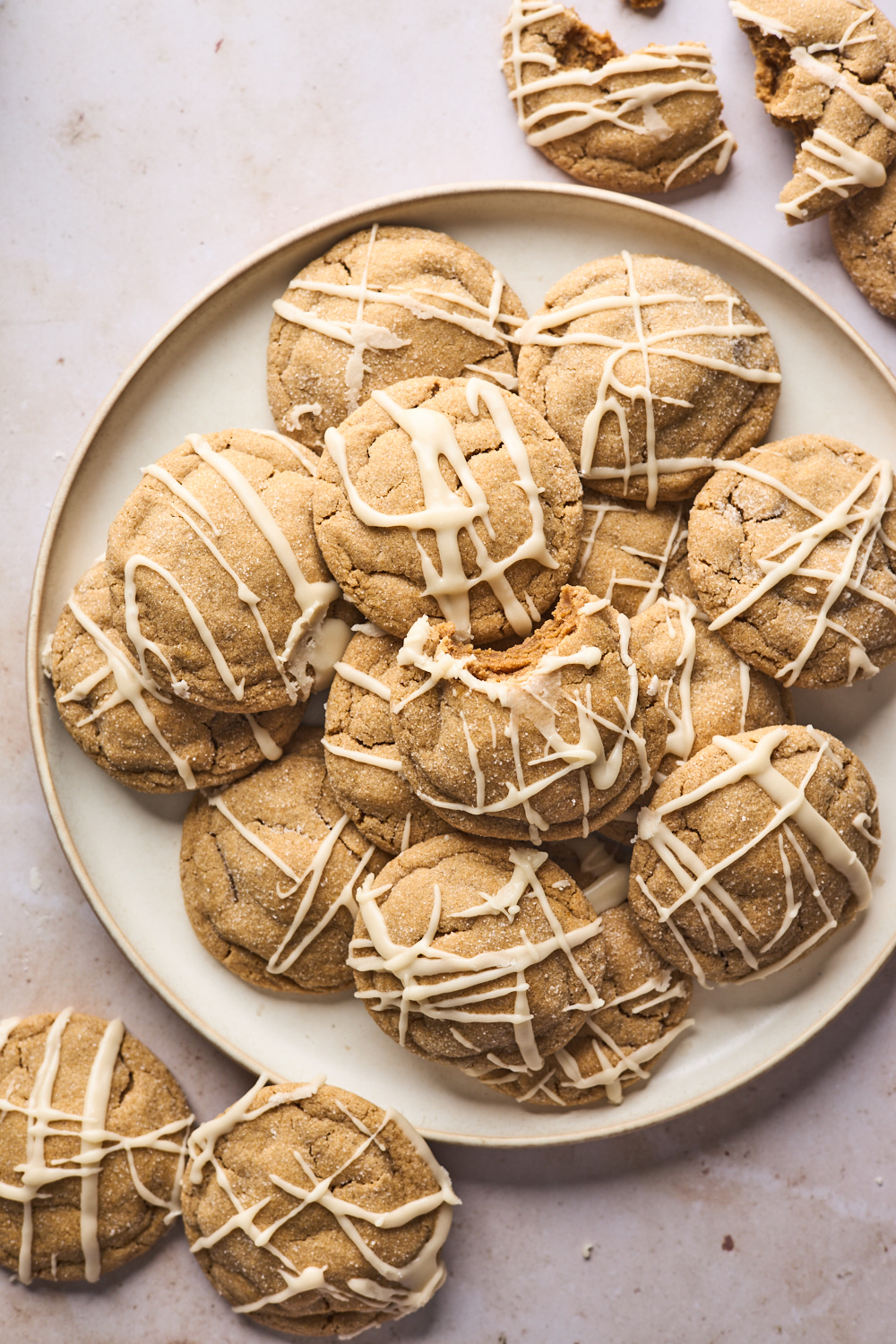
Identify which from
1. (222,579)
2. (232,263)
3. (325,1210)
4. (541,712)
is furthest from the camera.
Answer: (232,263)

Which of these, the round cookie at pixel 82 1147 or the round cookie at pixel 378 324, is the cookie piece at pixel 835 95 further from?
the round cookie at pixel 82 1147

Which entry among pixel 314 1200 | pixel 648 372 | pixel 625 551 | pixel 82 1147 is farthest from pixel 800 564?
pixel 82 1147

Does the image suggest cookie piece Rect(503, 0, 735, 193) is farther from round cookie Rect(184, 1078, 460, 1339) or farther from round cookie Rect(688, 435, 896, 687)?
round cookie Rect(184, 1078, 460, 1339)

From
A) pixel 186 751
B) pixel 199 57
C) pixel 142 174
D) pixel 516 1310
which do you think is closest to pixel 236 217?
pixel 142 174

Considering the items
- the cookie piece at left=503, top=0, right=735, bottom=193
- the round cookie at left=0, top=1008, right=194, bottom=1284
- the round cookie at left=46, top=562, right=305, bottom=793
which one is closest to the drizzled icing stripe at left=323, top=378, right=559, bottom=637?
the round cookie at left=46, top=562, right=305, bottom=793

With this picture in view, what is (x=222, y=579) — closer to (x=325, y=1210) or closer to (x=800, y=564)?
(x=800, y=564)

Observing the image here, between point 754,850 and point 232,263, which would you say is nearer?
point 754,850

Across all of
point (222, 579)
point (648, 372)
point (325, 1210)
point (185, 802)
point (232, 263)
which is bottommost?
point (325, 1210)

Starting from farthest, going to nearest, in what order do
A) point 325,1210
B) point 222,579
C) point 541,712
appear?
point 325,1210 < point 222,579 < point 541,712
